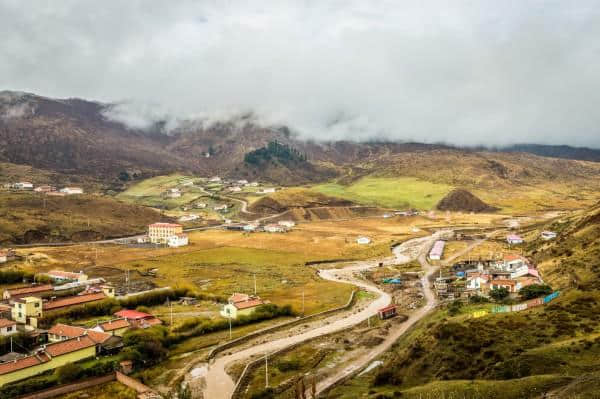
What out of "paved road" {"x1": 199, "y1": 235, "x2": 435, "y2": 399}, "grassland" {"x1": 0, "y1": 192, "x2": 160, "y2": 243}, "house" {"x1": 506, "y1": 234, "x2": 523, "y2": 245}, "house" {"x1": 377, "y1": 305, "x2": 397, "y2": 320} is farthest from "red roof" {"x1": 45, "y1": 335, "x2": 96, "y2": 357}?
"house" {"x1": 506, "y1": 234, "x2": 523, "y2": 245}

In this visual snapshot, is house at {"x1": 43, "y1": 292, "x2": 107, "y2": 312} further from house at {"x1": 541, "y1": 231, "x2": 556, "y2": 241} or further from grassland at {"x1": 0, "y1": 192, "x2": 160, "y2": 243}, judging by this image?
house at {"x1": 541, "y1": 231, "x2": 556, "y2": 241}

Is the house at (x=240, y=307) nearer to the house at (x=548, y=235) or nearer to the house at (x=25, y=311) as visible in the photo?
the house at (x=25, y=311)

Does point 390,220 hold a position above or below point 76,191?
below

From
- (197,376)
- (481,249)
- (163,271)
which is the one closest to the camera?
(197,376)

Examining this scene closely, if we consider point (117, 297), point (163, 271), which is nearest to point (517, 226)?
point (163, 271)

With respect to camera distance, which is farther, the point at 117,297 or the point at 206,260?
the point at 206,260

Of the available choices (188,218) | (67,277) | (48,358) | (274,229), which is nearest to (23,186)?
(188,218)

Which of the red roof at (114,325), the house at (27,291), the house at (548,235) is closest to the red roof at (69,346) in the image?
the red roof at (114,325)

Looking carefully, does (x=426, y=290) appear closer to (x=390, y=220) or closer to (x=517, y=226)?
(x=517, y=226)
